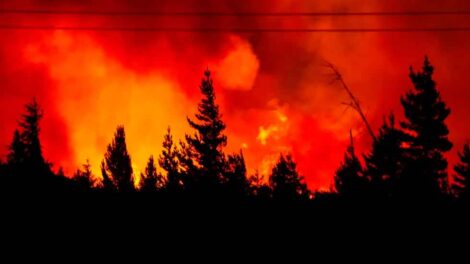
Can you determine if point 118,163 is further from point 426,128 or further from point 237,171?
point 426,128

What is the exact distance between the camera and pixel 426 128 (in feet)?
157

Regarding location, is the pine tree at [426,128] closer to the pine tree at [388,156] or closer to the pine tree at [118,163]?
the pine tree at [388,156]

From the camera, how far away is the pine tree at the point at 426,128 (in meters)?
46.3

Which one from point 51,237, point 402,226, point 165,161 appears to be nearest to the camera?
point 51,237

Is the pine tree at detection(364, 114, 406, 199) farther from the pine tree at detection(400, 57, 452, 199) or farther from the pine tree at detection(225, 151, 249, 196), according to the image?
the pine tree at detection(225, 151, 249, 196)

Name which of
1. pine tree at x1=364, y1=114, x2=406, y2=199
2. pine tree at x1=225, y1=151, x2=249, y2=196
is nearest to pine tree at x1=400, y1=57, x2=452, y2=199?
pine tree at x1=364, y1=114, x2=406, y2=199

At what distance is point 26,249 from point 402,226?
43.5 feet

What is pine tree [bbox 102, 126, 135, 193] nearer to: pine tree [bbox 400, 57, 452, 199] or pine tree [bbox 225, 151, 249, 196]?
pine tree [bbox 225, 151, 249, 196]

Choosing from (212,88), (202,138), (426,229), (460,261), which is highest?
(212,88)

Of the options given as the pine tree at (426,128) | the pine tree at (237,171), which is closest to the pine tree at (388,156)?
the pine tree at (426,128)

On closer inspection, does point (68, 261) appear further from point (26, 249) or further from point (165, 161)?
point (165, 161)

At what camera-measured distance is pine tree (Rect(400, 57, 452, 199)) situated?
46.3 meters

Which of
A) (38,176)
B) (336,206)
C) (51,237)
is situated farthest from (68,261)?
(336,206)

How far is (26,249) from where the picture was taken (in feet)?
45.1
